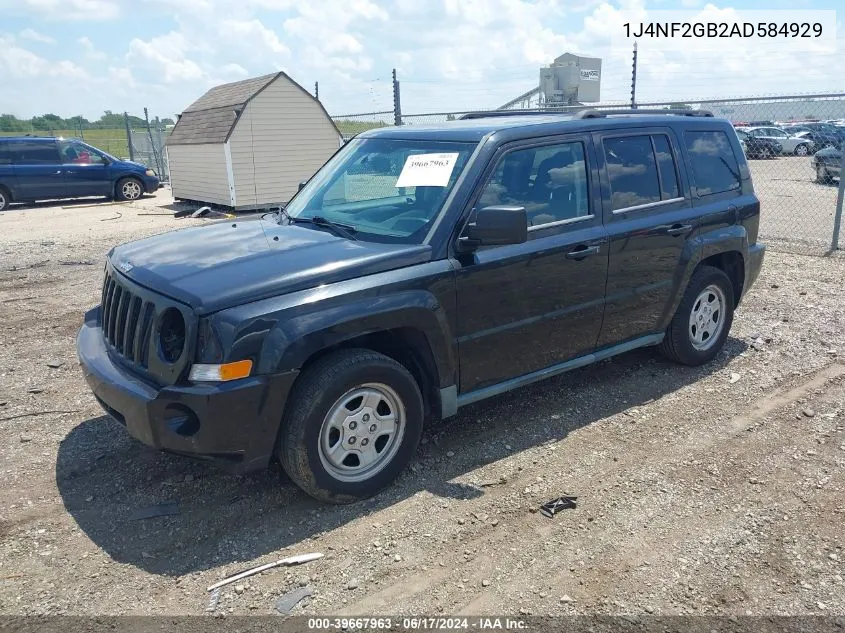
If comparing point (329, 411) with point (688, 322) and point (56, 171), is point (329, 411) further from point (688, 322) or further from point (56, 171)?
point (56, 171)

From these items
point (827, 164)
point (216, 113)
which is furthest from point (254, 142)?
point (827, 164)

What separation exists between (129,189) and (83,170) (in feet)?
4.28

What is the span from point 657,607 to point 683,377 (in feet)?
9.31

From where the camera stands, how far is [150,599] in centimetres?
302

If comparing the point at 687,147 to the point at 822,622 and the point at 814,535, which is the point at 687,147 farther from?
the point at 822,622

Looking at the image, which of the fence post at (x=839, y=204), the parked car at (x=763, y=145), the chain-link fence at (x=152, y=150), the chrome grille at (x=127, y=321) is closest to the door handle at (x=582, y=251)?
the chrome grille at (x=127, y=321)

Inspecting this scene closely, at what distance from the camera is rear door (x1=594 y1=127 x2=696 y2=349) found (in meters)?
4.70

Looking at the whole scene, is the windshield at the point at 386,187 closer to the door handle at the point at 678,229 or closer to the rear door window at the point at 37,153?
the door handle at the point at 678,229

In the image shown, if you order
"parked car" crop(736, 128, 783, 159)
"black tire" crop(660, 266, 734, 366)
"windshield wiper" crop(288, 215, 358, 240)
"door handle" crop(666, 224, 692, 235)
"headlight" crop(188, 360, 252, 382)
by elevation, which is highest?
"parked car" crop(736, 128, 783, 159)

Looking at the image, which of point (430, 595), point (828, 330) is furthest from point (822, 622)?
point (828, 330)

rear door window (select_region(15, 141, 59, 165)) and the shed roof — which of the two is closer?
the shed roof

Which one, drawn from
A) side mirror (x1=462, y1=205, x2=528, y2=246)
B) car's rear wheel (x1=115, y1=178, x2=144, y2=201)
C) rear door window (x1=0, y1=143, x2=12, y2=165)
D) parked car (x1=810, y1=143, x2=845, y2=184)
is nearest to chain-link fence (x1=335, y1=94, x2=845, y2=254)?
parked car (x1=810, y1=143, x2=845, y2=184)

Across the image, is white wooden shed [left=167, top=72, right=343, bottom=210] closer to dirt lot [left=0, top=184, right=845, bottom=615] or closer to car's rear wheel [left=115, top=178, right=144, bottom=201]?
car's rear wheel [left=115, top=178, right=144, bottom=201]

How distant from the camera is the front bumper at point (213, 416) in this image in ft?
10.5
